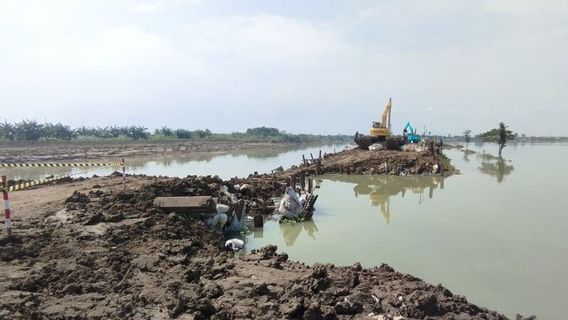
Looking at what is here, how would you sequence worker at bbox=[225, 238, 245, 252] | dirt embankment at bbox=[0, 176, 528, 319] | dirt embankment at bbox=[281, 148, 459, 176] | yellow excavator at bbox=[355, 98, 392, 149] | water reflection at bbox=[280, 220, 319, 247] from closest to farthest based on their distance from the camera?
1. dirt embankment at bbox=[0, 176, 528, 319]
2. worker at bbox=[225, 238, 245, 252]
3. water reflection at bbox=[280, 220, 319, 247]
4. dirt embankment at bbox=[281, 148, 459, 176]
5. yellow excavator at bbox=[355, 98, 392, 149]

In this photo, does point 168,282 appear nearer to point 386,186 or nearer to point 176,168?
point 386,186

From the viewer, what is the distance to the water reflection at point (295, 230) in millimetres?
12172

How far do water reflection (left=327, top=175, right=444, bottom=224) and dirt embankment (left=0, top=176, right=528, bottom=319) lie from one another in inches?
358

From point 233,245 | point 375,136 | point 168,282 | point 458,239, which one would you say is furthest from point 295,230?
point 375,136

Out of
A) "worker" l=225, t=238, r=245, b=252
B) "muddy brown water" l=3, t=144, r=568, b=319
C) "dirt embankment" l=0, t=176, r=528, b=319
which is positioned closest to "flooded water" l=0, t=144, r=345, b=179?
"worker" l=225, t=238, r=245, b=252

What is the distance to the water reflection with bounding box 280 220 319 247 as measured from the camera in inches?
479

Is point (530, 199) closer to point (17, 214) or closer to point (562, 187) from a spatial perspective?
point (562, 187)

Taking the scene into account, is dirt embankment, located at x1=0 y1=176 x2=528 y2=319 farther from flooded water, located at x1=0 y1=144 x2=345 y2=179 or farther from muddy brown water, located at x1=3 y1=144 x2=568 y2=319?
flooded water, located at x1=0 y1=144 x2=345 y2=179

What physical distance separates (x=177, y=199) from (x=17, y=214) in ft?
11.5

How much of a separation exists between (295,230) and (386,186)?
1238 centimetres

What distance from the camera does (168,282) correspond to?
20.8ft

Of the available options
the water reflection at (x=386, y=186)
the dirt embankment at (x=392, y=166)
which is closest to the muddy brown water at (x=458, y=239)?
the water reflection at (x=386, y=186)

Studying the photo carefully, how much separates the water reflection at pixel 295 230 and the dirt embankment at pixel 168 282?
3628 millimetres

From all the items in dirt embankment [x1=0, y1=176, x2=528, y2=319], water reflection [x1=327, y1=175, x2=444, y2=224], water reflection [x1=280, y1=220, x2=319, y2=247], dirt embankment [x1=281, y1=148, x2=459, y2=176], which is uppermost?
dirt embankment [x1=0, y1=176, x2=528, y2=319]
